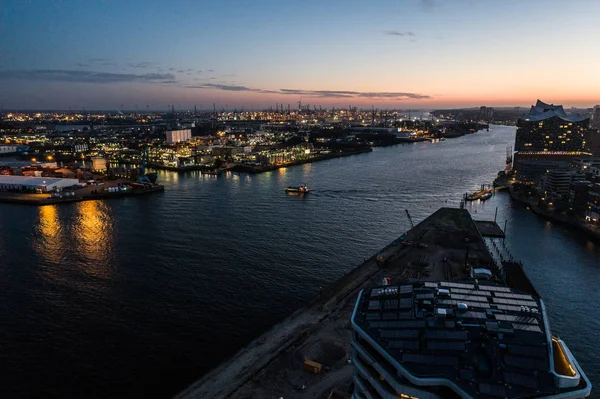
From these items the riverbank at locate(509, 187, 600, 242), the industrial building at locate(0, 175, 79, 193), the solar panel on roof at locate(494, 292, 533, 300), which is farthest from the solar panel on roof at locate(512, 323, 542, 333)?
the industrial building at locate(0, 175, 79, 193)

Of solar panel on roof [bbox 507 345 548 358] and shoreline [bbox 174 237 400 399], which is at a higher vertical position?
solar panel on roof [bbox 507 345 548 358]

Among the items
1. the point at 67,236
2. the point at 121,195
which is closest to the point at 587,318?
the point at 67,236

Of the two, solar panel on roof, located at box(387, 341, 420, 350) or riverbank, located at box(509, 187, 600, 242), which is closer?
solar panel on roof, located at box(387, 341, 420, 350)

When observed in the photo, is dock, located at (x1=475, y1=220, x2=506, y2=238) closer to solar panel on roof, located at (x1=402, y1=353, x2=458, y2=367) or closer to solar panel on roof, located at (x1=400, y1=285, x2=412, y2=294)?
solar panel on roof, located at (x1=400, y1=285, x2=412, y2=294)

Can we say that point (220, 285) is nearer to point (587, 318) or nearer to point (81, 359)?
point (81, 359)

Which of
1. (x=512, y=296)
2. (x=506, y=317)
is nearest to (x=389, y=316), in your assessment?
(x=506, y=317)

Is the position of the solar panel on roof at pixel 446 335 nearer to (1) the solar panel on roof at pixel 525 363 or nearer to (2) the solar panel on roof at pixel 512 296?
(1) the solar panel on roof at pixel 525 363

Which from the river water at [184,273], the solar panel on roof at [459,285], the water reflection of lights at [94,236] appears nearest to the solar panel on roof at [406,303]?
the solar panel on roof at [459,285]
